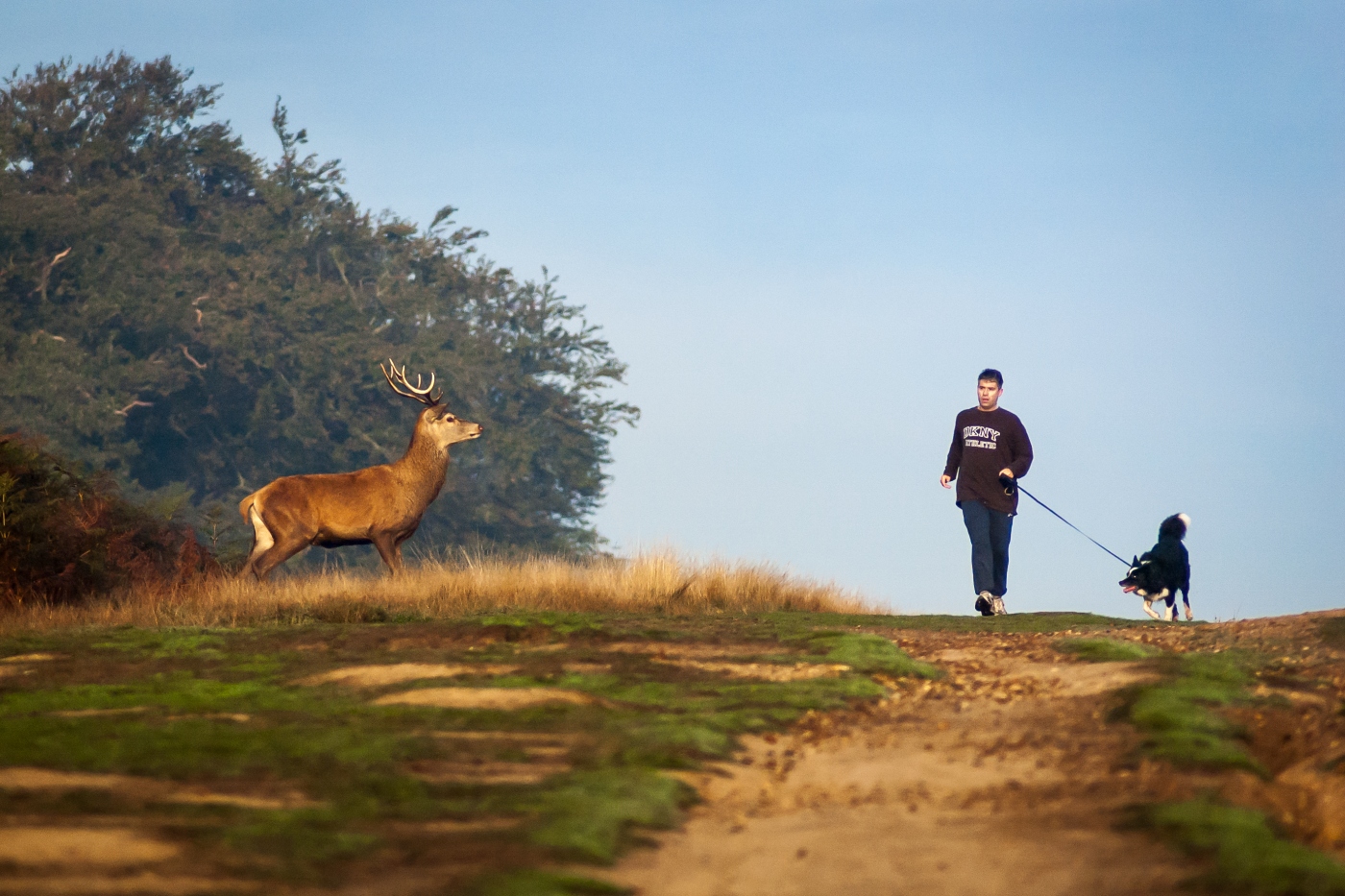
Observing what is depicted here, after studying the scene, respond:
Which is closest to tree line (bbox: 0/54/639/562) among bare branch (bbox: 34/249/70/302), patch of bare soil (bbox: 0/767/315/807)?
bare branch (bbox: 34/249/70/302)

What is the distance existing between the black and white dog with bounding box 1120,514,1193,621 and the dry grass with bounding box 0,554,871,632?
10.2ft

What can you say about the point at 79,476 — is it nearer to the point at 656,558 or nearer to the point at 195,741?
the point at 656,558


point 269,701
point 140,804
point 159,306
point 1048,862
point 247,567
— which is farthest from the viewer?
point 159,306

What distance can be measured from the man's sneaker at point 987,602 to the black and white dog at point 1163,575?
90.6 inches

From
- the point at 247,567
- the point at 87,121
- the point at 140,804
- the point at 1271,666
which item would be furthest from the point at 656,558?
the point at 87,121

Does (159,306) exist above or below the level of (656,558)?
above

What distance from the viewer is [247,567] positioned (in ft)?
54.9

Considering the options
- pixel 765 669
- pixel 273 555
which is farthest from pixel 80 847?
pixel 273 555

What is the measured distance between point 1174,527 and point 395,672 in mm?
11174

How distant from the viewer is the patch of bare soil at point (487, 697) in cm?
683

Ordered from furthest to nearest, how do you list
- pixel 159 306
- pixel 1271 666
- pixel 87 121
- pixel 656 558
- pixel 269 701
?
Result: pixel 87 121
pixel 159 306
pixel 656 558
pixel 1271 666
pixel 269 701

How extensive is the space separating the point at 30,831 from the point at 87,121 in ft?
124

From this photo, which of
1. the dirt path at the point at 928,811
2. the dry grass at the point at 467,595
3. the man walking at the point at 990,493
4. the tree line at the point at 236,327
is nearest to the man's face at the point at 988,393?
the man walking at the point at 990,493

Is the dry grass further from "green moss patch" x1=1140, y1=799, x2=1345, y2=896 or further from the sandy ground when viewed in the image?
"green moss patch" x1=1140, y1=799, x2=1345, y2=896
